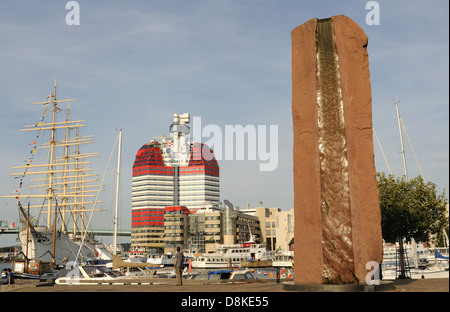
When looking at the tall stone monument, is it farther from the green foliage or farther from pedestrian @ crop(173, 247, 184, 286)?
the green foliage

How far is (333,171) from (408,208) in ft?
64.7

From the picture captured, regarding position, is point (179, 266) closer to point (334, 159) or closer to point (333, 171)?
point (333, 171)

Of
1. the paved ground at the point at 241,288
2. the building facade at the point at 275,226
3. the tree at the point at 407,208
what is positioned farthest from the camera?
the building facade at the point at 275,226

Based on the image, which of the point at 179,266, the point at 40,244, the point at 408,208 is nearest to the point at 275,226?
the point at 40,244

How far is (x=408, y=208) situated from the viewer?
29875 mm

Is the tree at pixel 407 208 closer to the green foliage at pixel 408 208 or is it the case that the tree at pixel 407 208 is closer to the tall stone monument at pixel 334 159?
the green foliage at pixel 408 208

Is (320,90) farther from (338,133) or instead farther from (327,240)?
(327,240)

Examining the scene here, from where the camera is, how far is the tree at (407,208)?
97.5 ft

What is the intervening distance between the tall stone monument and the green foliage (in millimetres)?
18514

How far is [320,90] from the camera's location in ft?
43.4

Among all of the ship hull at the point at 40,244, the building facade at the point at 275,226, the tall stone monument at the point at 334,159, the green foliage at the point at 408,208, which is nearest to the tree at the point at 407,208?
the green foliage at the point at 408,208

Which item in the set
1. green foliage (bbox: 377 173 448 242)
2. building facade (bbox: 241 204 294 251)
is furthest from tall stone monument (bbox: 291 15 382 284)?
building facade (bbox: 241 204 294 251)

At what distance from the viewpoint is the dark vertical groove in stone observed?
12.2 m
